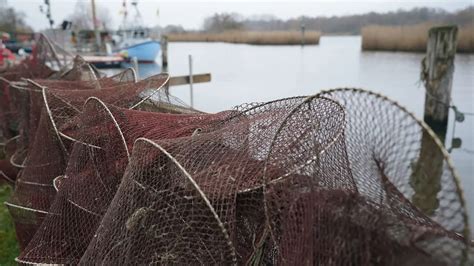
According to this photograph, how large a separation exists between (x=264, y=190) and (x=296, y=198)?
0.62 feet

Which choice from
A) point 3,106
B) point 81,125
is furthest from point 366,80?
point 81,125

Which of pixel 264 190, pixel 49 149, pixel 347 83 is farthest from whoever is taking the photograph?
pixel 347 83

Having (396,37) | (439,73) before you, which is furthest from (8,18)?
(439,73)

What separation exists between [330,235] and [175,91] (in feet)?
43.8

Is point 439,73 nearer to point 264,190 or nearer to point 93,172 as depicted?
point 93,172

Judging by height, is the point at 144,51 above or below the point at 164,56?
above

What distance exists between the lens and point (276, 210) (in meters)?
1.96

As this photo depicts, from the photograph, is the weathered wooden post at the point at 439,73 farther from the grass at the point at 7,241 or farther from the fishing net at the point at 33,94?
the grass at the point at 7,241

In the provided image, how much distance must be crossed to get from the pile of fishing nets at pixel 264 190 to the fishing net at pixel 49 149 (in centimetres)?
36

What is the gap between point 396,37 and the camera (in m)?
24.5


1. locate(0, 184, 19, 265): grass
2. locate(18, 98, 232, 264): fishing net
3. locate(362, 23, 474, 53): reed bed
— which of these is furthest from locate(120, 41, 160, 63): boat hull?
locate(18, 98, 232, 264): fishing net

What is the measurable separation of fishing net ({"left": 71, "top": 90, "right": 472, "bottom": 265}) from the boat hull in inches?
1276

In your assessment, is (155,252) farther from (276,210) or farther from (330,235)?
(330,235)

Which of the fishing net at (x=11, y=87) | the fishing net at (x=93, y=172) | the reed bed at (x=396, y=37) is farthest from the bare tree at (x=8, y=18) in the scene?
the fishing net at (x=93, y=172)
